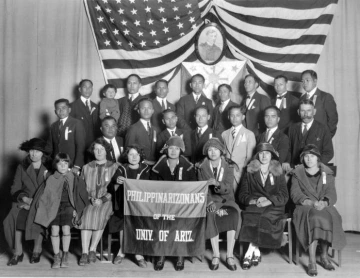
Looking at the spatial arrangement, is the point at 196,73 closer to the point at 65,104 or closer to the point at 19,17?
the point at 65,104

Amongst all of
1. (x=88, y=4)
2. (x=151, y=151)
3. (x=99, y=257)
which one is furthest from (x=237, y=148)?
(x=88, y=4)

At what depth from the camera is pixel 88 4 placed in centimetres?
725

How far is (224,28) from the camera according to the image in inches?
285

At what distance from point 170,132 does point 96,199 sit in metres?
1.31

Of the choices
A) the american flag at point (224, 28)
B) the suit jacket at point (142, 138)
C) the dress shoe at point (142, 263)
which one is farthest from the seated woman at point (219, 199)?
the american flag at point (224, 28)

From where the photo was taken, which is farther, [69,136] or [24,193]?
[69,136]

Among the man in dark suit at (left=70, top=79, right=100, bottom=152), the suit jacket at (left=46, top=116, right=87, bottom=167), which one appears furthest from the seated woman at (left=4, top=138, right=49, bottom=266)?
the man in dark suit at (left=70, top=79, right=100, bottom=152)

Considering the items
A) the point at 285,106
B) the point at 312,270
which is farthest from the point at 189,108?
the point at 312,270

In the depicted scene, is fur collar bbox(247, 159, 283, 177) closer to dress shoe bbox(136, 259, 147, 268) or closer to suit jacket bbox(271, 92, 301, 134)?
suit jacket bbox(271, 92, 301, 134)

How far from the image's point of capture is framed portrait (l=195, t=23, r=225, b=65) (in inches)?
284

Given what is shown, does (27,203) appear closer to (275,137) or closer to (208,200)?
(208,200)

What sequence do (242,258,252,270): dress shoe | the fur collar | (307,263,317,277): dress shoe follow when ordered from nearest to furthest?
(307,263,317,277): dress shoe → (242,258,252,270): dress shoe → the fur collar

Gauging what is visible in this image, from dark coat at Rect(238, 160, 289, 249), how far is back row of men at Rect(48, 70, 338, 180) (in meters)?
0.42

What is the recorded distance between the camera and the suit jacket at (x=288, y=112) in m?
6.50
